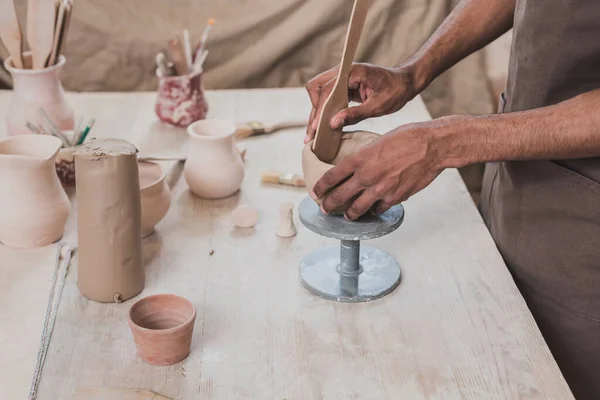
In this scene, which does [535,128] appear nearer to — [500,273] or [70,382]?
[500,273]

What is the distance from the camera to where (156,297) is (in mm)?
1021

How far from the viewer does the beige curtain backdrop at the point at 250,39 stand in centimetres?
233

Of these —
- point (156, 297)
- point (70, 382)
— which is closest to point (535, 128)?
point (156, 297)

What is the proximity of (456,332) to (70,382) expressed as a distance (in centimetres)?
51

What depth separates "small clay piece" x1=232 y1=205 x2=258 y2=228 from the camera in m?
1.32

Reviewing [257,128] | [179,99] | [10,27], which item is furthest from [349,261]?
[10,27]

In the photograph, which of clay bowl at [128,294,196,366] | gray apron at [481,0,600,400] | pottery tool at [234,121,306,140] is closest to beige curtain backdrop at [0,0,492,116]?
pottery tool at [234,121,306,140]

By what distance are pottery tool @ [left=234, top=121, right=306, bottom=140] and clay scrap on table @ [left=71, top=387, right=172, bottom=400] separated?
2.64ft

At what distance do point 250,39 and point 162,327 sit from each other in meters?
1.51

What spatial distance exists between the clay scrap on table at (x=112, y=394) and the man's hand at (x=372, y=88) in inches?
21.4

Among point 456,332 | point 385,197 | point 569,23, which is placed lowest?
point 456,332

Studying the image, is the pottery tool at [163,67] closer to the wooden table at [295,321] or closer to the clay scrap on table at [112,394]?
the wooden table at [295,321]

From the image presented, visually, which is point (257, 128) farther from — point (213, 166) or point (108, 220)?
point (108, 220)

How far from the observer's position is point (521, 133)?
1.12 meters
